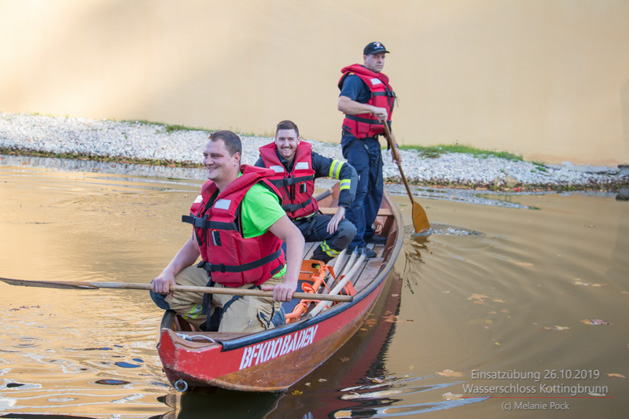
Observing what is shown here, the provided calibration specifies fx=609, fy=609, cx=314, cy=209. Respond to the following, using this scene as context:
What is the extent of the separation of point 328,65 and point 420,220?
Answer: 607cm

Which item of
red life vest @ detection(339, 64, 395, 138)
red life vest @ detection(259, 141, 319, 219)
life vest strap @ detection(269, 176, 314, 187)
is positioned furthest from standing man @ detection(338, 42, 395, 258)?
life vest strap @ detection(269, 176, 314, 187)

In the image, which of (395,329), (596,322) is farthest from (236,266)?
(596,322)

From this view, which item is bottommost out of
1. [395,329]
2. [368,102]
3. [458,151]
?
[395,329]

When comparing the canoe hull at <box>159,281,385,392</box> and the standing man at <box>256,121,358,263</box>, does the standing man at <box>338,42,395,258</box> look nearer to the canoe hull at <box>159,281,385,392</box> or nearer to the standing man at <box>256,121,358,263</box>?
the standing man at <box>256,121,358,263</box>

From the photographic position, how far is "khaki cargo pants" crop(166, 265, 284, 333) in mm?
3189

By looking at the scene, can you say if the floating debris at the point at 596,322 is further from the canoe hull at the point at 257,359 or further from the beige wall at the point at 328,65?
the beige wall at the point at 328,65

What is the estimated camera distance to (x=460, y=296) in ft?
17.3

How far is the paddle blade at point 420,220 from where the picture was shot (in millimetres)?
7359

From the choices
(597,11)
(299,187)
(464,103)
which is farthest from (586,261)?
(597,11)

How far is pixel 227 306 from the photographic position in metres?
3.26

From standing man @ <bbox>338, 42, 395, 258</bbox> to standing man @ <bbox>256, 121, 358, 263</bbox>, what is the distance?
566 millimetres

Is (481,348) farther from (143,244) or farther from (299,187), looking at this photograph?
(143,244)

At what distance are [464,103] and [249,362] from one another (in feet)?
32.7

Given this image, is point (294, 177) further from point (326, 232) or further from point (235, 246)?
point (235, 246)
